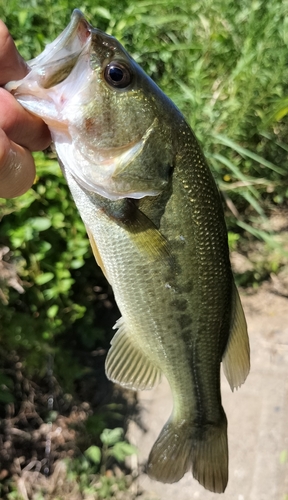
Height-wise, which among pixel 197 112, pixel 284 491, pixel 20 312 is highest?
pixel 197 112

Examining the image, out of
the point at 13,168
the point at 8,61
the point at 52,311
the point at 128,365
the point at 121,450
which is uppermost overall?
the point at 8,61

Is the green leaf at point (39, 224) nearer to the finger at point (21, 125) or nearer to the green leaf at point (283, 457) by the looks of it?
the finger at point (21, 125)

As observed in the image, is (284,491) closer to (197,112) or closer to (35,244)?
(35,244)

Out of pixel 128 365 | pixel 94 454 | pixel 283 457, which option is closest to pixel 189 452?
pixel 128 365

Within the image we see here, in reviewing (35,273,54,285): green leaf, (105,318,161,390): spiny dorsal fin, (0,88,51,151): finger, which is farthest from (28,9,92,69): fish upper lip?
(35,273,54,285): green leaf

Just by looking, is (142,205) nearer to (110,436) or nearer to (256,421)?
(110,436)

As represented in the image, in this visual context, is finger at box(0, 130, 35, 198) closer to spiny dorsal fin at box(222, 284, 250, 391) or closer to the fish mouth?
the fish mouth

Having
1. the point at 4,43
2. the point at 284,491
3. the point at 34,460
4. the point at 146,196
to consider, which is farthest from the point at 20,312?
the point at 284,491
